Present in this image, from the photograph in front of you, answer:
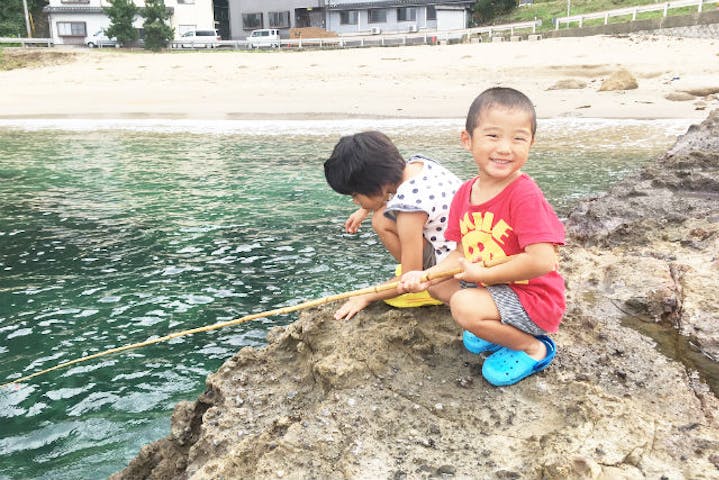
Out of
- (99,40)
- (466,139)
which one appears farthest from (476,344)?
(99,40)

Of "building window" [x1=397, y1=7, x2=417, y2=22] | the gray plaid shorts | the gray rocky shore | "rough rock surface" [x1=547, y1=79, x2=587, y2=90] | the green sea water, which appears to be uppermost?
"building window" [x1=397, y1=7, x2=417, y2=22]

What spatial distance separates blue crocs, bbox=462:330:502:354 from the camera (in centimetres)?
290

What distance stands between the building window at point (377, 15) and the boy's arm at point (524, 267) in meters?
46.8

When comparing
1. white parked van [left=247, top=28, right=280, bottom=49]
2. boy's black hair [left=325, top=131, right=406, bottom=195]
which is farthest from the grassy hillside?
boy's black hair [left=325, top=131, right=406, bottom=195]

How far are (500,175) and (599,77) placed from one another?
20901 mm

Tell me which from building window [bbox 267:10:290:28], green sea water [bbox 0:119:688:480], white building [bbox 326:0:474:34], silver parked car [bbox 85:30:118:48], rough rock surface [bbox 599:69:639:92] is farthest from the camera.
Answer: building window [bbox 267:10:290:28]

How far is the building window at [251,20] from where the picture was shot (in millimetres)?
49125

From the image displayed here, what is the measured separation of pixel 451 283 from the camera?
10.6 ft

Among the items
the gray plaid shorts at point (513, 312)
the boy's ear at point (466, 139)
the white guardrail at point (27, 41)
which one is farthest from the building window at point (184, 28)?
the gray plaid shorts at point (513, 312)

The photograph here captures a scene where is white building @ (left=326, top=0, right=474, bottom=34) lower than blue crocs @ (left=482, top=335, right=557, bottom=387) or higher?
higher

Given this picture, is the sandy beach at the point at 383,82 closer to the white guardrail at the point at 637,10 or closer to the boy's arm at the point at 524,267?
the white guardrail at the point at 637,10

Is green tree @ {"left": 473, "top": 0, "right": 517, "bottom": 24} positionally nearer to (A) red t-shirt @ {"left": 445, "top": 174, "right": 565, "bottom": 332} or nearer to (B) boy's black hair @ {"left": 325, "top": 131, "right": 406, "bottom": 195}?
(B) boy's black hair @ {"left": 325, "top": 131, "right": 406, "bottom": 195}

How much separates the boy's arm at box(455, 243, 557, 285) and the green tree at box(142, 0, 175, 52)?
1548 inches

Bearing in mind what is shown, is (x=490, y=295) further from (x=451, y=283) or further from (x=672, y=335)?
(x=672, y=335)
